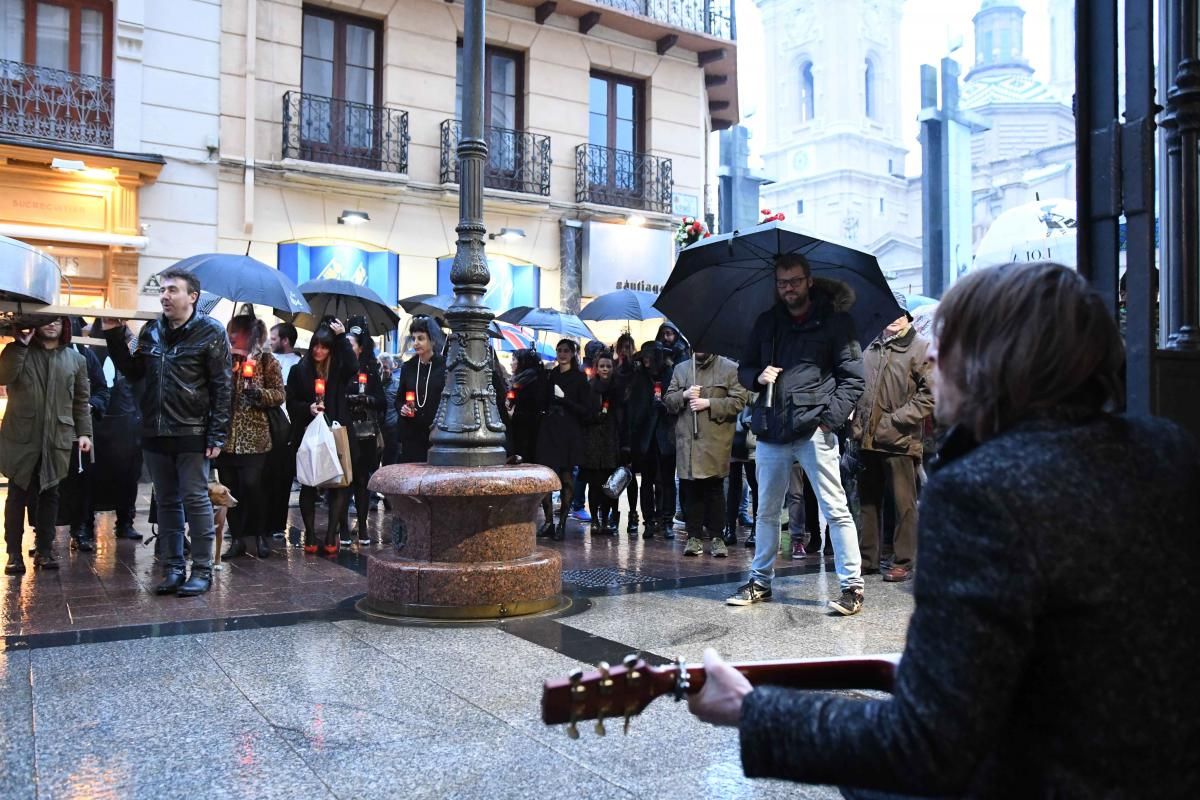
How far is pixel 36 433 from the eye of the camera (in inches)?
289

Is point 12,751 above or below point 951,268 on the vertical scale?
below

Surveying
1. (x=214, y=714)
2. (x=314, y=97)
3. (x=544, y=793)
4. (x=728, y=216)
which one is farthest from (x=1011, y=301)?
(x=728, y=216)

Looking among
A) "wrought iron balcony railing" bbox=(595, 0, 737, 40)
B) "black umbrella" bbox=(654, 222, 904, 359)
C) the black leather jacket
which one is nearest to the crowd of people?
the black leather jacket

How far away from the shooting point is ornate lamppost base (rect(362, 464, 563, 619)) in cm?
568

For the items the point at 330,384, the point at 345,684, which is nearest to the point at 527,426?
the point at 330,384

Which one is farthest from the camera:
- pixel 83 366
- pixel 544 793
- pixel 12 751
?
pixel 83 366

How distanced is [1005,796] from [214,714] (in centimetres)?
323

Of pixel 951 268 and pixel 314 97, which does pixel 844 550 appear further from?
pixel 951 268

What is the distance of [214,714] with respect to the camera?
12.6 feet

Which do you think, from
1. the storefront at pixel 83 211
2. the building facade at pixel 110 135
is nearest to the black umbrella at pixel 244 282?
the building facade at pixel 110 135

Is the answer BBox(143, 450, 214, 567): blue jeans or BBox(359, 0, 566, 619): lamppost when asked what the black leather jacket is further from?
BBox(359, 0, 566, 619): lamppost

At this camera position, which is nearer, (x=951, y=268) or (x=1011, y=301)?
(x=1011, y=301)

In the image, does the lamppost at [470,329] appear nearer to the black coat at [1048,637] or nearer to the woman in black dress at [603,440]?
the woman in black dress at [603,440]

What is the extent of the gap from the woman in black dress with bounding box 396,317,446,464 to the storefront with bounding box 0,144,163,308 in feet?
27.3
